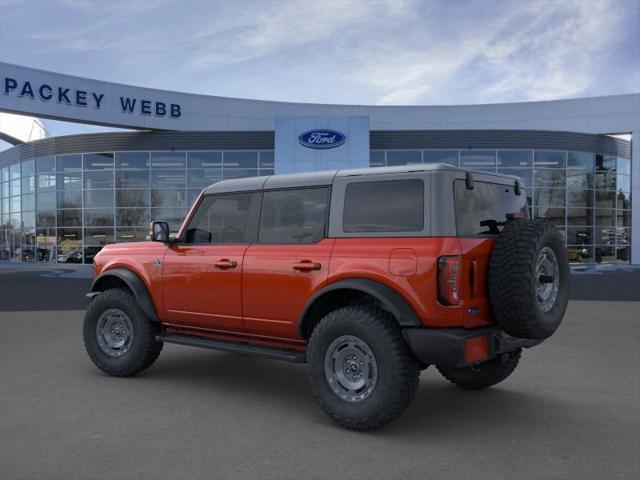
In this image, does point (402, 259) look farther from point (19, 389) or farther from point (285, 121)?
point (285, 121)

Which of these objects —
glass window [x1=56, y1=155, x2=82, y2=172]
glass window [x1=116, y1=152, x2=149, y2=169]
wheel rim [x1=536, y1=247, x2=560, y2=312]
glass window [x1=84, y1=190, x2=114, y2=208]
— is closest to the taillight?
wheel rim [x1=536, y1=247, x2=560, y2=312]

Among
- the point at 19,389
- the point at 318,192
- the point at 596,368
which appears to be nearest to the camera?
the point at 318,192

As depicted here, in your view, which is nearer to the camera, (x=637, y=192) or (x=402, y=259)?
(x=402, y=259)

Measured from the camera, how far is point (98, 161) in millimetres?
Answer: 27609

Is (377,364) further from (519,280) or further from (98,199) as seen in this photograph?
(98,199)

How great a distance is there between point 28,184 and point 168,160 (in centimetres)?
842

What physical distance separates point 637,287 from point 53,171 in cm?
2586

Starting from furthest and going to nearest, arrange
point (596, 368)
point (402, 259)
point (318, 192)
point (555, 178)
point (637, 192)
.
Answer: point (637, 192) → point (555, 178) → point (596, 368) → point (318, 192) → point (402, 259)

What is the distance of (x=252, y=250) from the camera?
514 centimetres

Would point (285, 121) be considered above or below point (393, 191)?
above

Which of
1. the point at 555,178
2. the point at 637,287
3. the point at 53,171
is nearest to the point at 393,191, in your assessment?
the point at 637,287

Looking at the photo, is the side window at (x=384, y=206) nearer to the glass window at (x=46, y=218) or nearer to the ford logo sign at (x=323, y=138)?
the ford logo sign at (x=323, y=138)

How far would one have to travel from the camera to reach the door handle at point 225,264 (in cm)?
520

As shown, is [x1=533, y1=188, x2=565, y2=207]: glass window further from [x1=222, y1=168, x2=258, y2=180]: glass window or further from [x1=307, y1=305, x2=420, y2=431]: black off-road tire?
[x1=307, y1=305, x2=420, y2=431]: black off-road tire
